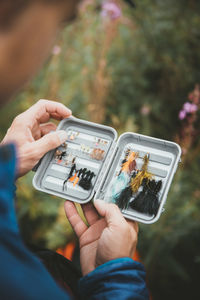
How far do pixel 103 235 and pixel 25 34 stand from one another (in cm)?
68

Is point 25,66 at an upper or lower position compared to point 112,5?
lower

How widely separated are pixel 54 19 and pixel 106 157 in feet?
2.16

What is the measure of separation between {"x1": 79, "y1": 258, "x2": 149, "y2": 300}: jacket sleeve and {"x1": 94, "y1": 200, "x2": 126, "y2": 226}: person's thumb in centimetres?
14

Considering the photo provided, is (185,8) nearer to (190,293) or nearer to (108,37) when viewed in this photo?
(108,37)

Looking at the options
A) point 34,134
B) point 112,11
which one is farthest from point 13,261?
point 112,11

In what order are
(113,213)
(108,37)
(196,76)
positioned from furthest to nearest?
(196,76) < (108,37) < (113,213)

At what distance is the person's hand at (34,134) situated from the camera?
97cm

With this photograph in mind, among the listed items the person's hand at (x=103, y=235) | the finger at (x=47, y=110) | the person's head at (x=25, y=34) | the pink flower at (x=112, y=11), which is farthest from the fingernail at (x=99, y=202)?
the pink flower at (x=112, y=11)

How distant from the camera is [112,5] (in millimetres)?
1737

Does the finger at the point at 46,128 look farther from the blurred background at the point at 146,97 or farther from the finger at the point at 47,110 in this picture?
the blurred background at the point at 146,97

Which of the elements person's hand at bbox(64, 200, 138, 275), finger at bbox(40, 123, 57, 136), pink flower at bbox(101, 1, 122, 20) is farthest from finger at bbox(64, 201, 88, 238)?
pink flower at bbox(101, 1, 122, 20)

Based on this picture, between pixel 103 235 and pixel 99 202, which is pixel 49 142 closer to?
pixel 99 202

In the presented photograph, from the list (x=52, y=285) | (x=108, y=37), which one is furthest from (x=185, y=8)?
(x=52, y=285)

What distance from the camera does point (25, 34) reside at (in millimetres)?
449
